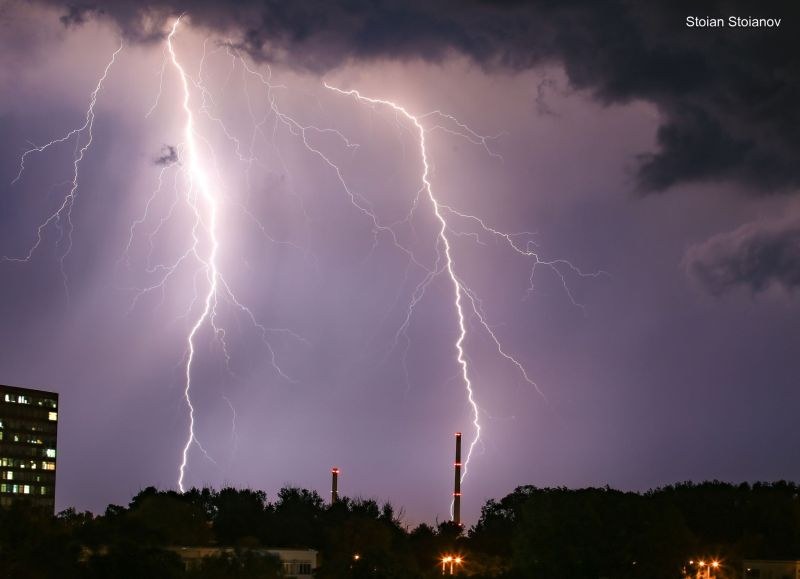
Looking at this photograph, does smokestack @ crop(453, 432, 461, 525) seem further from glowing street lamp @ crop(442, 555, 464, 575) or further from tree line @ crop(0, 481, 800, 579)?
glowing street lamp @ crop(442, 555, 464, 575)

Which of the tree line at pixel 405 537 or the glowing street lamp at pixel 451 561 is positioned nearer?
the tree line at pixel 405 537

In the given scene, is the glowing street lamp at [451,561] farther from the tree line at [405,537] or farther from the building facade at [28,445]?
the building facade at [28,445]

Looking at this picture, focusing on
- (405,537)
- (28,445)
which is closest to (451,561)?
(405,537)

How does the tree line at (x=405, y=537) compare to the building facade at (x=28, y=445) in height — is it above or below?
below

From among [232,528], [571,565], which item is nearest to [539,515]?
[571,565]

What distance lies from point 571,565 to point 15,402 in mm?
95868

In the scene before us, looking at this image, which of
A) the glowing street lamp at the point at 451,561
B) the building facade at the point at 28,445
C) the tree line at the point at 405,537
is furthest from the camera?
the building facade at the point at 28,445

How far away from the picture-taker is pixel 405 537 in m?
96.4

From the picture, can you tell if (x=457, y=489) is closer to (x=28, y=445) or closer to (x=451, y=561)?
(x=451, y=561)

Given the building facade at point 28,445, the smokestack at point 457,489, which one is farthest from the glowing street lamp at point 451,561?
the building facade at point 28,445

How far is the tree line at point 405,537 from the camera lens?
165 feet

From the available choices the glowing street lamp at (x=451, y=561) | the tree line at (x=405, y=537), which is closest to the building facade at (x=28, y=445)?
the tree line at (x=405, y=537)

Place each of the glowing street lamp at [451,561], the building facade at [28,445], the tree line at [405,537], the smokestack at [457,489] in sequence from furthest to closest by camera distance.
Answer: the building facade at [28,445] → the smokestack at [457,489] → the glowing street lamp at [451,561] → the tree line at [405,537]

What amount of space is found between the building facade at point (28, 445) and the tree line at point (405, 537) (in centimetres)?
4284
